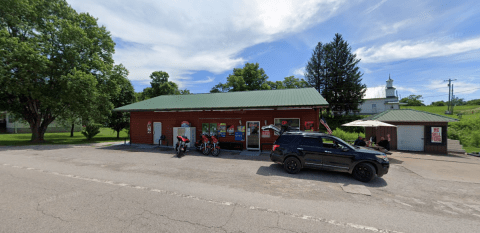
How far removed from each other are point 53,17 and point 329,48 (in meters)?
41.0

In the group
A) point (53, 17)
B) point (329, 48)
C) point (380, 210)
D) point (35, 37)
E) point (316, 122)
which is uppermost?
point (329, 48)

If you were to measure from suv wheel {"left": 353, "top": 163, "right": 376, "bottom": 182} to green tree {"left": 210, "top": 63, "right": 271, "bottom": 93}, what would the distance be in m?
27.6

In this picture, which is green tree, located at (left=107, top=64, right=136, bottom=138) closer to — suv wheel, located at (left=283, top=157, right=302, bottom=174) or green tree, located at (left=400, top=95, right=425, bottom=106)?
suv wheel, located at (left=283, top=157, right=302, bottom=174)

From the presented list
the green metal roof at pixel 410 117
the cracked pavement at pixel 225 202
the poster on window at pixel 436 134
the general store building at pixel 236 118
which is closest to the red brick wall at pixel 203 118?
the general store building at pixel 236 118

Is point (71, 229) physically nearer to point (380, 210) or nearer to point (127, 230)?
point (127, 230)

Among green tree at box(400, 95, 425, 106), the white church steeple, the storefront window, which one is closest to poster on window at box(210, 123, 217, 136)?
the storefront window

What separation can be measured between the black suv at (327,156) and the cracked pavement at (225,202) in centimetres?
42

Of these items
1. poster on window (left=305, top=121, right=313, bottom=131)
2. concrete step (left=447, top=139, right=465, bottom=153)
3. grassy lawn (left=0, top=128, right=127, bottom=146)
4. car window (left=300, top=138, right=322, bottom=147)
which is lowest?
grassy lawn (left=0, top=128, right=127, bottom=146)

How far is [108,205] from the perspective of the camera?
457cm

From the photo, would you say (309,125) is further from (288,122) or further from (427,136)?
(427,136)

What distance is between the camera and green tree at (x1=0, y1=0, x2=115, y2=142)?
15.7 m

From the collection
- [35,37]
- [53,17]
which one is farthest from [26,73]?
[53,17]

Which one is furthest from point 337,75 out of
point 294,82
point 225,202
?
point 225,202

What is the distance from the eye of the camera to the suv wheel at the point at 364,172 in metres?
6.73
